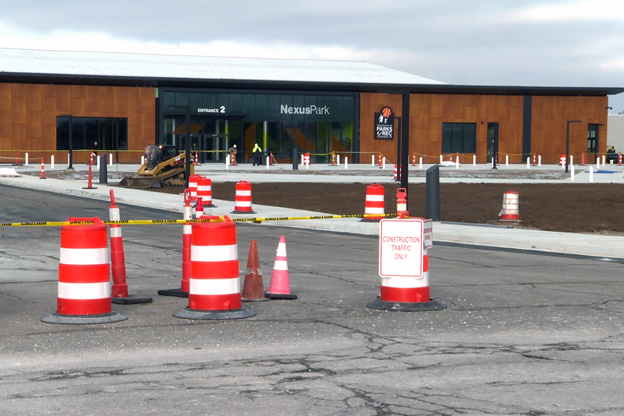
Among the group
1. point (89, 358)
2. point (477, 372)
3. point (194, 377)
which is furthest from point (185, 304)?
point (477, 372)

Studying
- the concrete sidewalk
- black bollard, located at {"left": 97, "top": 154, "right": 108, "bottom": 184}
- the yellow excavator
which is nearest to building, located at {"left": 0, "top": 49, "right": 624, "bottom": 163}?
black bollard, located at {"left": 97, "top": 154, "right": 108, "bottom": 184}

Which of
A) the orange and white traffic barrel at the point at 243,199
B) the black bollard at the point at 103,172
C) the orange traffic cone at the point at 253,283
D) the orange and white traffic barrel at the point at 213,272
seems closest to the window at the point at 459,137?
the black bollard at the point at 103,172

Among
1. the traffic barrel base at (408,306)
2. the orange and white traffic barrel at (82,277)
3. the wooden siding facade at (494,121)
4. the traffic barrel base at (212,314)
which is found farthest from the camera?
the wooden siding facade at (494,121)

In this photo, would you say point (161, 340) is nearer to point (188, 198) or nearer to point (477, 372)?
point (477, 372)

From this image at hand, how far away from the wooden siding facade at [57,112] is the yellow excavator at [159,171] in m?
29.1

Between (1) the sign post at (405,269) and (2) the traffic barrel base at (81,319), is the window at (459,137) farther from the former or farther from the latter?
(2) the traffic barrel base at (81,319)

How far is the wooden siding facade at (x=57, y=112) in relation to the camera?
217 feet

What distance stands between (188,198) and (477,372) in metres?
5.72

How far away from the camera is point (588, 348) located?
8.27 metres

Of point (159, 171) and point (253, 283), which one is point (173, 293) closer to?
point (253, 283)

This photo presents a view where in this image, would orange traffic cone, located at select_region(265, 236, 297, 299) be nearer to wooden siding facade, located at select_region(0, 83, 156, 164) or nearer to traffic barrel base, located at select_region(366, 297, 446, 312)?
traffic barrel base, located at select_region(366, 297, 446, 312)

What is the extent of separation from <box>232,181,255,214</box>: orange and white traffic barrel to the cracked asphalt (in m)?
10.3

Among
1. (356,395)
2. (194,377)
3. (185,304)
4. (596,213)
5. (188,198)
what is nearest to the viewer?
(356,395)

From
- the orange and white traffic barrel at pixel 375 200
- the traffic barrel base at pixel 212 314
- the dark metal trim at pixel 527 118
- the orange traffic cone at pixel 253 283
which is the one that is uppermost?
the dark metal trim at pixel 527 118
